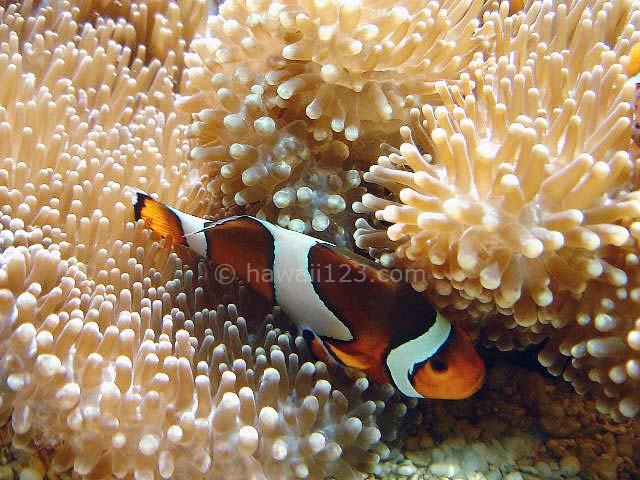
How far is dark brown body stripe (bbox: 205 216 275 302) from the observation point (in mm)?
1211

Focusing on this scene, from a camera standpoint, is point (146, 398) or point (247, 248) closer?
point (146, 398)

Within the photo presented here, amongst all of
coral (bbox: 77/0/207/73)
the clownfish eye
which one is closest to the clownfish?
the clownfish eye

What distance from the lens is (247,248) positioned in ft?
4.02

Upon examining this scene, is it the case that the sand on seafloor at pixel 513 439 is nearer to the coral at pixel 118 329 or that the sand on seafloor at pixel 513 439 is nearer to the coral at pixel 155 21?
the coral at pixel 118 329

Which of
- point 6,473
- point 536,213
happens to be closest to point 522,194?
point 536,213

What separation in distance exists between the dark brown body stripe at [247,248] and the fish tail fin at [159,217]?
7 centimetres

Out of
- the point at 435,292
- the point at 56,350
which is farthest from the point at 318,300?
the point at 56,350

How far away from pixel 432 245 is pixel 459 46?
0.49 m

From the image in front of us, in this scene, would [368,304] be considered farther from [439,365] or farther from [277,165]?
[277,165]

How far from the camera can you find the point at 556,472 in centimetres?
116

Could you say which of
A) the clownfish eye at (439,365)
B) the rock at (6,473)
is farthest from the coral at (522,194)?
the rock at (6,473)

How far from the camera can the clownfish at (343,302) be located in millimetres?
1097

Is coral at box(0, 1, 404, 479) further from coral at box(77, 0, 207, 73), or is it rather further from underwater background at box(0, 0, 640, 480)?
coral at box(77, 0, 207, 73)

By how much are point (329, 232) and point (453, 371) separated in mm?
429
